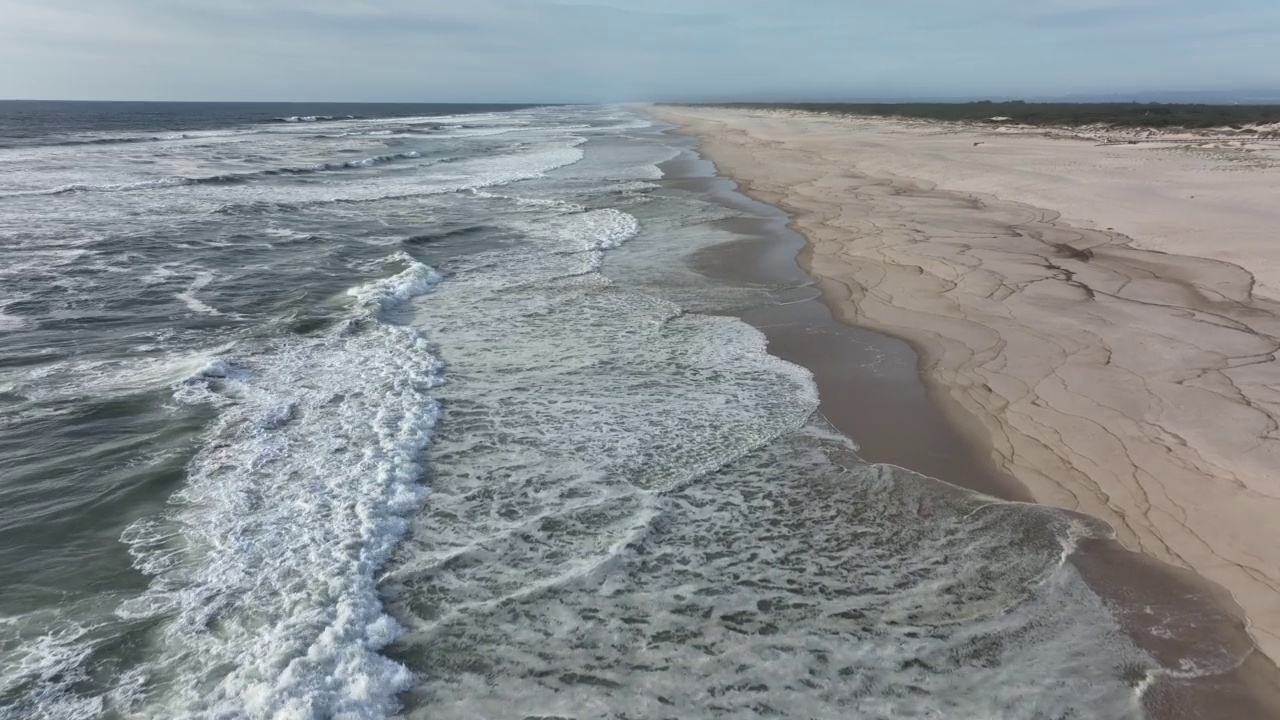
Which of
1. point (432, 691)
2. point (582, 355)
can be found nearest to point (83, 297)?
point (582, 355)

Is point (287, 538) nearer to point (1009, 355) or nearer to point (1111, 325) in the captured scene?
point (1009, 355)

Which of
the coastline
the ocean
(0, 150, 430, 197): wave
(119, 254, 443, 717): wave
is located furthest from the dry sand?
(0, 150, 430, 197): wave

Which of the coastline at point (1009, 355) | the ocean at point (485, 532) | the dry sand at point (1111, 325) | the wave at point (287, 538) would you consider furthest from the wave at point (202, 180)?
the dry sand at point (1111, 325)

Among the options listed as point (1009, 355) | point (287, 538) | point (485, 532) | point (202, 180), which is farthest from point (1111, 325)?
point (202, 180)

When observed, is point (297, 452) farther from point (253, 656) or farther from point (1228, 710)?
point (1228, 710)

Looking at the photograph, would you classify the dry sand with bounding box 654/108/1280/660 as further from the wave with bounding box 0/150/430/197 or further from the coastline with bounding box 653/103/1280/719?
the wave with bounding box 0/150/430/197

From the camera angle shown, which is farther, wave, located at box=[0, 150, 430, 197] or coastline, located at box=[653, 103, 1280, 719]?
wave, located at box=[0, 150, 430, 197]

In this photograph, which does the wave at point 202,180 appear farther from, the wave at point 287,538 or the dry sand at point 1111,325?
the dry sand at point 1111,325

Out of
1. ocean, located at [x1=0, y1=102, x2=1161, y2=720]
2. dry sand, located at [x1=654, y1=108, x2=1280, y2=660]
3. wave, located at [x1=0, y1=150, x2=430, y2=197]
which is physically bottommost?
ocean, located at [x1=0, y1=102, x2=1161, y2=720]
